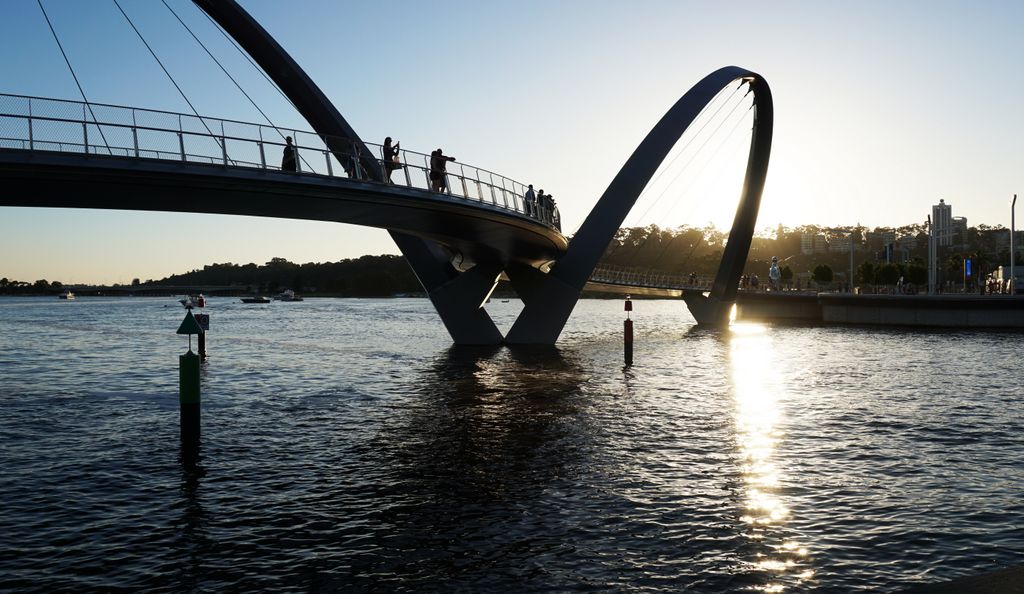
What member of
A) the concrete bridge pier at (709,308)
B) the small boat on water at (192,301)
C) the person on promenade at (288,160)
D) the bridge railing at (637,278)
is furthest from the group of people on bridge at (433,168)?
the concrete bridge pier at (709,308)

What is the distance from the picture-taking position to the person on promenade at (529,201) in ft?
98.6

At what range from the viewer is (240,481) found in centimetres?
1148

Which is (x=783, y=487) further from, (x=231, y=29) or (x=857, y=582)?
(x=231, y=29)

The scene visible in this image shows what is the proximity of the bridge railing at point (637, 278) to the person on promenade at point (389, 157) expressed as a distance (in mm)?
20335

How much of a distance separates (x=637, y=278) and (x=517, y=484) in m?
42.8

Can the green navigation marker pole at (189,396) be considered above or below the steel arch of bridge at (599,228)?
below

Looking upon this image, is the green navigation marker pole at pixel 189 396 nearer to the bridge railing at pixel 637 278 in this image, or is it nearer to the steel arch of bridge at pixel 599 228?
the steel arch of bridge at pixel 599 228

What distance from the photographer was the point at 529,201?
99.4 ft

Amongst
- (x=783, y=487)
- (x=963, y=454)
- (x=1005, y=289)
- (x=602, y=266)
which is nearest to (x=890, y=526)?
(x=783, y=487)

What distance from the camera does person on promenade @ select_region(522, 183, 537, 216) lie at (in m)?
30.1

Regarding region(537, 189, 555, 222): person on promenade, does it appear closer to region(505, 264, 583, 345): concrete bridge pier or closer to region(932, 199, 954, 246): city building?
region(505, 264, 583, 345): concrete bridge pier

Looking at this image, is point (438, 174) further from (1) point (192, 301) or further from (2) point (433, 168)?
(1) point (192, 301)

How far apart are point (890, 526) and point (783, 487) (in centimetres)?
199

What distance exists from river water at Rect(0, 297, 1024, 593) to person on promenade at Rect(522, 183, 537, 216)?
8.01 m
